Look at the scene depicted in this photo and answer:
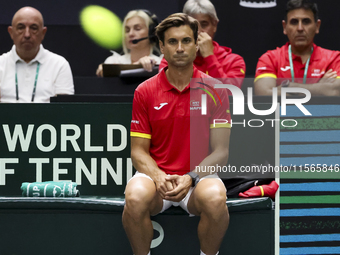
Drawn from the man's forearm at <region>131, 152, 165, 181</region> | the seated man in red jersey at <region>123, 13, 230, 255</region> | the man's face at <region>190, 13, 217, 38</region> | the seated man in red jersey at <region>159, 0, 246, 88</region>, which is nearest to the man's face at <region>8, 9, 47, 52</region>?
the seated man in red jersey at <region>159, 0, 246, 88</region>

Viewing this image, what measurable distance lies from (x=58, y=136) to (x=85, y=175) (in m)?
0.29

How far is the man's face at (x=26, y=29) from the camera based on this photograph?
3664 mm

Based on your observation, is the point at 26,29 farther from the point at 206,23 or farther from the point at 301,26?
→ the point at 301,26

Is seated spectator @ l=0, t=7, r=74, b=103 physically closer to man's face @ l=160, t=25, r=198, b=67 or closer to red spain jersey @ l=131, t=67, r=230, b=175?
red spain jersey @ l=131, t=67, r=230, b=175

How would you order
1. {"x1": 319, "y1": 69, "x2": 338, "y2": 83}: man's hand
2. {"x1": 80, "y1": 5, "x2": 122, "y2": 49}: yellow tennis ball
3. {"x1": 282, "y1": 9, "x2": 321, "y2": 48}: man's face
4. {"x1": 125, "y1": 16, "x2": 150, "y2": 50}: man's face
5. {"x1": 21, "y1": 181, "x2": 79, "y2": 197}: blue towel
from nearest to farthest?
1. {"x1": 21, "y1": 181, "x2": 79, "y2": 197}: blue towel
2. {"x1": 319, "y1": 69, "x2": 338, "y2": 83}: man's hand
3. {"x1": 282, "y1": 9, "x2": 321, "y2": 48}: man's face
4. {"x1": 125, "y1": 16, "x2": 150, "y2": 50}: man's face
5. {"x1": 80, "y1": 5, "x2": 122, "y2": 49}: yellow tennis ball

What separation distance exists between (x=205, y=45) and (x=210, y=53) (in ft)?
0.22

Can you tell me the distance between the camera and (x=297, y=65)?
361 cm

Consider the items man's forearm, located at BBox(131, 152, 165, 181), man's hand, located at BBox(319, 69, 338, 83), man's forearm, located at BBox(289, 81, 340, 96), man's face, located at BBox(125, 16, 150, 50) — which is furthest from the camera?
man's face, located at BBox(125, 16, 150, 50)

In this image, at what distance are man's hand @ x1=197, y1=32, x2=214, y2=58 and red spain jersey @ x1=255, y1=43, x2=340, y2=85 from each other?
1.36 feet

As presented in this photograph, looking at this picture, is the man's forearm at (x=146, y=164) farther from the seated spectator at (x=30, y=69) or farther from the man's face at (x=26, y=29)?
the man's face at (x=26, y=29)

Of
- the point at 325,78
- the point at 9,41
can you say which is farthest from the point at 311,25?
the point at 9,41

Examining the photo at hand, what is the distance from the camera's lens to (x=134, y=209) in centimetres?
243

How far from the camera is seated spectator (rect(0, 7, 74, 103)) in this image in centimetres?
359

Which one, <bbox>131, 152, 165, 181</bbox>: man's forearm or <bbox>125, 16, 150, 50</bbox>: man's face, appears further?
<bbox>125, 16, 150, 50</bbox>: man's face
